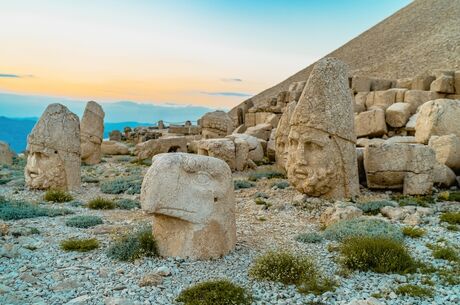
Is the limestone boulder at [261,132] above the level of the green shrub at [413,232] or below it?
above

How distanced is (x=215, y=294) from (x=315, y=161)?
6.50 meters

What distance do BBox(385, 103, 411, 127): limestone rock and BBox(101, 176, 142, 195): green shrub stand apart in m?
12.0

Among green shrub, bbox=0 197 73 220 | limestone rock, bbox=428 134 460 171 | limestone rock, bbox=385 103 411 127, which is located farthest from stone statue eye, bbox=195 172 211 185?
limestone rock, bbox=385 103 411 127

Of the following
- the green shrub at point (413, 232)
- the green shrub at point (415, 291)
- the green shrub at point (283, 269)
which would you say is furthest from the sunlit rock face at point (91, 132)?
the green shrub at point (415, 291)

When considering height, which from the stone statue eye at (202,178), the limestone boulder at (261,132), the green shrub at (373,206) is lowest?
the green shrub at (373,206)

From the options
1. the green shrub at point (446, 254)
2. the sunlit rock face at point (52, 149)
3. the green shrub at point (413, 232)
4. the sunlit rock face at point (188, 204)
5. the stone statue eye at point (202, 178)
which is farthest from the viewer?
the sunlit rock face at point (52, 149)

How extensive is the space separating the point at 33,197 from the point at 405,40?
2558 inches

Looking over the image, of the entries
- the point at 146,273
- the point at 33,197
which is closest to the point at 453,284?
the point at 146,273

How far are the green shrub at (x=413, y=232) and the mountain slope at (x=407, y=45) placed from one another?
37.2 metres

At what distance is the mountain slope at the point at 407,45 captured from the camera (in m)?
48.7

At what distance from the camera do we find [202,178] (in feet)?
23.9

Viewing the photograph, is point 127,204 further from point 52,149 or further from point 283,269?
point 283,269

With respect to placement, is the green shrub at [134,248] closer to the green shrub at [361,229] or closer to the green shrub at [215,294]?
the green shrub at [215,294]

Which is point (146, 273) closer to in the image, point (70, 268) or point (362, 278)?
point (70, 268)
